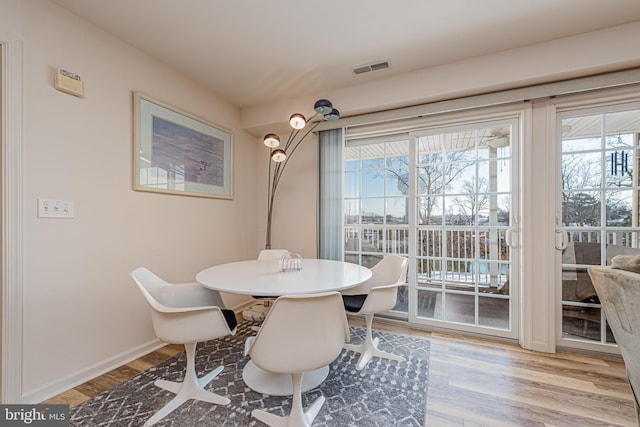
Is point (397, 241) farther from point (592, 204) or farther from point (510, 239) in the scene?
point (592, 204)

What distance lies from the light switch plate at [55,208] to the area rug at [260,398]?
3.86 feet

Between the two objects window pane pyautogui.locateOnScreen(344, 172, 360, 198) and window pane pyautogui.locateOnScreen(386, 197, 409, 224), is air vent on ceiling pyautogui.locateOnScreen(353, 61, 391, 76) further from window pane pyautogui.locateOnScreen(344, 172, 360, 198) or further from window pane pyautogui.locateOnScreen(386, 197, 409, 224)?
window pane pyautogui.locateOnScreen(386, 197, 409, 224)

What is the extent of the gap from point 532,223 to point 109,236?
345cm

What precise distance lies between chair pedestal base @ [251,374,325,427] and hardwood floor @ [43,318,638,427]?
66 centimetres

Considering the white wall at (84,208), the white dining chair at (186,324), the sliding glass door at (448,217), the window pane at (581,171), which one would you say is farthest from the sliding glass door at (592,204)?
the white wall at (84,208)

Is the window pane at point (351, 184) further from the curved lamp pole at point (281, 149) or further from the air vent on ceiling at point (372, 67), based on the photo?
the air vent on ceiling at point (372, 67)

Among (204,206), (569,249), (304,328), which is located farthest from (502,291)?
(204,206)

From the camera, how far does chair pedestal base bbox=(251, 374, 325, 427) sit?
1347mm

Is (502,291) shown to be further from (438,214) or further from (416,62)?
(416,62)

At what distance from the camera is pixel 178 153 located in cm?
247

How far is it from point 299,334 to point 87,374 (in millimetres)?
1759

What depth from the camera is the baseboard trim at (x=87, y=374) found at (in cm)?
158

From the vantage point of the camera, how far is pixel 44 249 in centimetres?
165

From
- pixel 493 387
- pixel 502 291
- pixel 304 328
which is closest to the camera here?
pixel 304 328
